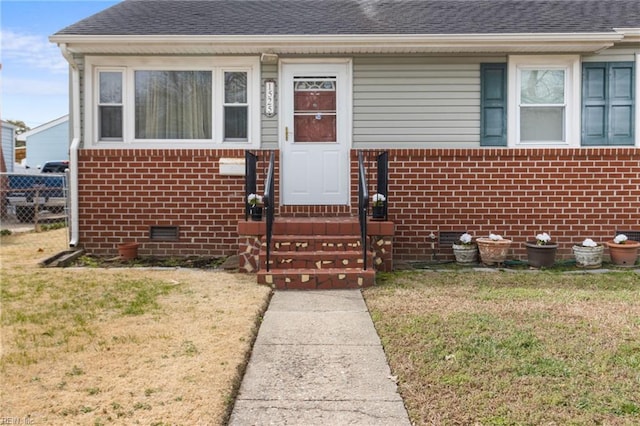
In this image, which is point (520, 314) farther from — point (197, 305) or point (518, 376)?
point (197, 305)

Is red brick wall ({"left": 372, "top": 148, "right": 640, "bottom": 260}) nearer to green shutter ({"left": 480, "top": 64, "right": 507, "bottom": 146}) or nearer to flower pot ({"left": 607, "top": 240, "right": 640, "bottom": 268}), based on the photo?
green shutter ({"left": 480, "top": 64, "right": 507, "bottom": 146})

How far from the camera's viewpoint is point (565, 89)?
7426mm

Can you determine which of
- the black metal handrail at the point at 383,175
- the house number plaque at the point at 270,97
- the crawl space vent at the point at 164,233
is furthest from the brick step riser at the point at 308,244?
the house number plaque at the point at 270,97

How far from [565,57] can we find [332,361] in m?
6.05

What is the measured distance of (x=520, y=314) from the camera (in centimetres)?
442

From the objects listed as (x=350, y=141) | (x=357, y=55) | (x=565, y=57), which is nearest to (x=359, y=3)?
(x=357, y=55)

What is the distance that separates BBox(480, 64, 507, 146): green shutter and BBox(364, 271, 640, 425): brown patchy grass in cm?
255

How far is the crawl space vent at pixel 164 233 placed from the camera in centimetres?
756

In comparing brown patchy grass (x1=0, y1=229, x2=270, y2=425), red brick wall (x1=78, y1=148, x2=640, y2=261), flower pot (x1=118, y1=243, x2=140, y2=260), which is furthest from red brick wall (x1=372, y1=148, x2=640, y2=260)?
flower pot (x1=118, y1=243, x2=140, y2=260)

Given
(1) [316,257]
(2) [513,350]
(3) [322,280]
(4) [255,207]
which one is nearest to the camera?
(2) [513,350]

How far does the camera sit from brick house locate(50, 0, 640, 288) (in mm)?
7402

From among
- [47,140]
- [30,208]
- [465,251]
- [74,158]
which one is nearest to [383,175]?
[465,251]

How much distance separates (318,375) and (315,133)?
4.90 meters

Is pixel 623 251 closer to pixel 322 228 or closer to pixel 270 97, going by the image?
pixel 322 228
